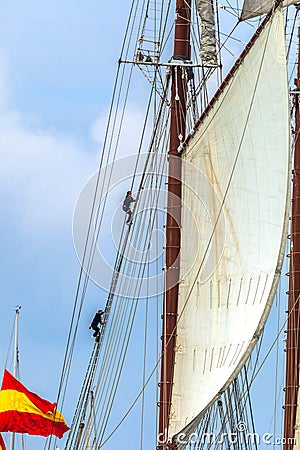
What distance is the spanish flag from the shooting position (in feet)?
204

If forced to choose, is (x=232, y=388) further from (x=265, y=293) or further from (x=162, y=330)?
(x=265, y=293)

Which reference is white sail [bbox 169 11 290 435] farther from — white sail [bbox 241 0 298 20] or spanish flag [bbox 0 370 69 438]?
spanish flag [bbox 0 370 69 438]

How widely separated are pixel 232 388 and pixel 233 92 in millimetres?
9690

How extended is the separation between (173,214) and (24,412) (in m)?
13.3

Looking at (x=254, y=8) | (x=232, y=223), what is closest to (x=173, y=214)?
(x=232, y=223)

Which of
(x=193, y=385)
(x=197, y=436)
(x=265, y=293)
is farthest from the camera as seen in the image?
(x=197, y=436)

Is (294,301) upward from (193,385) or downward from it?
upward

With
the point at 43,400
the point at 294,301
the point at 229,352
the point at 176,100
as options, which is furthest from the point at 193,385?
the point at 43,400

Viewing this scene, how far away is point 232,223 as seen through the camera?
4972 cm

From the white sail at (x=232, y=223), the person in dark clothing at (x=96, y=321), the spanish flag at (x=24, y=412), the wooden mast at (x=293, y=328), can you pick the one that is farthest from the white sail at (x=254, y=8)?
the spanish flag at (x=24, y=412)

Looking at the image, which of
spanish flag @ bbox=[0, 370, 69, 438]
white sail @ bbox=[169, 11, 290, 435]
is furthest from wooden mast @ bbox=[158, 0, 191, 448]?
spanish flag @ bbox=[0, 370, 69, 438]

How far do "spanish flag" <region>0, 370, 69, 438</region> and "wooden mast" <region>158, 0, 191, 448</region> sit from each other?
38.2 ft

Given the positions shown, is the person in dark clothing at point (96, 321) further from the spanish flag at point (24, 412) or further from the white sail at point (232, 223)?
the spanish flag at point (24, 412)

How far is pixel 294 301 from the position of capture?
175 feet
